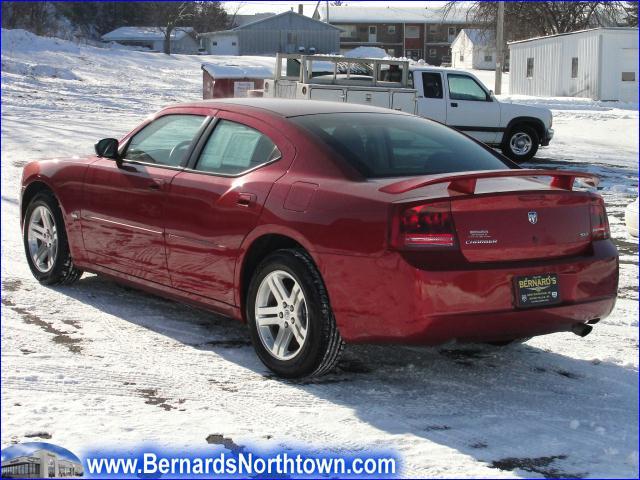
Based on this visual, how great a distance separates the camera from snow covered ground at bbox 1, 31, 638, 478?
421 centimetres

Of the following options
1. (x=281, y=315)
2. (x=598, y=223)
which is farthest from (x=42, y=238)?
(x=598, y=223)

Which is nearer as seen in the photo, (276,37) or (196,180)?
(196,180)

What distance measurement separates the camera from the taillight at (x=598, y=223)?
514 cm

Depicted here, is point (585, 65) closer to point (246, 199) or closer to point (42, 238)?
point (42, 238)

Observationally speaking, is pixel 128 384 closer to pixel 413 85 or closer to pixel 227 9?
pixel 413 85

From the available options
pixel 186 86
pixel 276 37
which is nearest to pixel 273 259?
pixel 186 86

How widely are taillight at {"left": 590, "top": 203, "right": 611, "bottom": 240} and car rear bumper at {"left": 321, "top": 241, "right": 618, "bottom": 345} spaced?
209 millimetres

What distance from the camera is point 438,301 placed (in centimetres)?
458

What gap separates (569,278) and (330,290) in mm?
1203

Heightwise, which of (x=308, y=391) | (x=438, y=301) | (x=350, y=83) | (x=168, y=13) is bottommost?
(x=308, y=391)

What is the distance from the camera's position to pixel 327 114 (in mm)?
5781

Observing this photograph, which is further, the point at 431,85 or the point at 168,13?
the point at 168,13

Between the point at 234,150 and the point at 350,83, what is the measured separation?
11004 mm

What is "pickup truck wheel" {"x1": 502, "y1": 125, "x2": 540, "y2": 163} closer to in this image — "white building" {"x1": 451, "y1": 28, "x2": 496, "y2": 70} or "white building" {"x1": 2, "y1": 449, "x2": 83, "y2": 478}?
"white building" {"x1": 2, "y1": 449, "x2": 83, "y2": 478}
